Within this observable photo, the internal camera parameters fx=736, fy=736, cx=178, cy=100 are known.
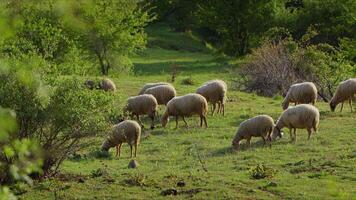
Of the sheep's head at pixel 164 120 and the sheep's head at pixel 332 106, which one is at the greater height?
the sheep's head at pixel 332 106

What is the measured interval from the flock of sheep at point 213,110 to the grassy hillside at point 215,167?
1.20 ft

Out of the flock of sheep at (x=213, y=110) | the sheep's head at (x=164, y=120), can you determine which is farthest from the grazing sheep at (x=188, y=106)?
the sheep's head at (x=164, y=120)

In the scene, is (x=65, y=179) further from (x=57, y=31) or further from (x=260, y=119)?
(x=57, y=31)

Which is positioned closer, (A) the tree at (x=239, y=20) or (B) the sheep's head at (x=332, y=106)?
(B) the sheep's head at (x=332, y=106)

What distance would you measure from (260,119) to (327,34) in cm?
2903

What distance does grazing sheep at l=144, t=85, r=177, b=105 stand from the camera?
2552 centimetres

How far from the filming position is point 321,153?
18.6 meters

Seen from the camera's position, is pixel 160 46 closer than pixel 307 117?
No

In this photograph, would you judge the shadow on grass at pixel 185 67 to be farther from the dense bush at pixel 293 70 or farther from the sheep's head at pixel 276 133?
the sheep's head at pixel 276 133

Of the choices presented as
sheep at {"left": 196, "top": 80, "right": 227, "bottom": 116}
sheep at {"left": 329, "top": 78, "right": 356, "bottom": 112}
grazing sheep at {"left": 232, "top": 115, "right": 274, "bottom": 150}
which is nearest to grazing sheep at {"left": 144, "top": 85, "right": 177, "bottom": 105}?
sheep at {"left": 196, "top": 80, "right": 227, "bottom": 116}

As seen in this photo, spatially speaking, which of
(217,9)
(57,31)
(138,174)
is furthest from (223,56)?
(138,174)

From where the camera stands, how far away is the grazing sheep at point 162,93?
2552cm

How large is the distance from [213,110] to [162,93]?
6.13 feet

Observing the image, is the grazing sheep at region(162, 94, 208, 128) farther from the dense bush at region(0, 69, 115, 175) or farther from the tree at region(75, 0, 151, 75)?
the tree at region(75, 0, 151, 75)
